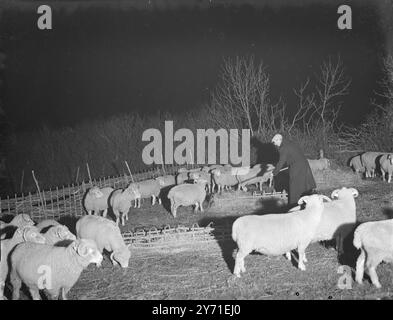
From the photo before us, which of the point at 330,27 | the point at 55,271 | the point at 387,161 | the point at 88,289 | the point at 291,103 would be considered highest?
the point at 330,27

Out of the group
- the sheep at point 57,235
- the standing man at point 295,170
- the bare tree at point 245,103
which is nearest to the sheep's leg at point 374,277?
the standing man at point 295,170

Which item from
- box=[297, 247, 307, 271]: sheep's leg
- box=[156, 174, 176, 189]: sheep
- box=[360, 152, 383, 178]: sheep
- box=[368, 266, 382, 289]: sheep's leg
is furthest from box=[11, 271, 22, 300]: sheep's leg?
box=[360, 152, 383, 178]: sheep

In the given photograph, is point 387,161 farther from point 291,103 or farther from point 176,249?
point 291,103

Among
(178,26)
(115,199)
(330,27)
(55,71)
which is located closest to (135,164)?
(178,26)

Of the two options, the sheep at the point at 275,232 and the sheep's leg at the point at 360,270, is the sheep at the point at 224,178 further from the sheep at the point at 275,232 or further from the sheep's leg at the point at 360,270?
the sheep's leg at the point at 360,270

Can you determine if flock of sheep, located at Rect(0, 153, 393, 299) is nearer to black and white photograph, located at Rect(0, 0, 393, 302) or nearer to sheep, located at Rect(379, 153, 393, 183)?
black and white photograph, located at Rect(0, 0, 393, 302)

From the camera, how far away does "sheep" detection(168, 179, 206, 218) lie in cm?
1223

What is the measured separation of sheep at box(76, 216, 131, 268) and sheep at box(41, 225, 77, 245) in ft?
1.74

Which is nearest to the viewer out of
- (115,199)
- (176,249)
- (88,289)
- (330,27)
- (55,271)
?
(55,271)

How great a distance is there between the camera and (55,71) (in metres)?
32.8

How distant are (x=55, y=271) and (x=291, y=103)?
33586 mm

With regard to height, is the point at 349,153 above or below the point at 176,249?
above

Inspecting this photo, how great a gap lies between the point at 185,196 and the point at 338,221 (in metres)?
4.89

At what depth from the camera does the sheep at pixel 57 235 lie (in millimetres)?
8195
